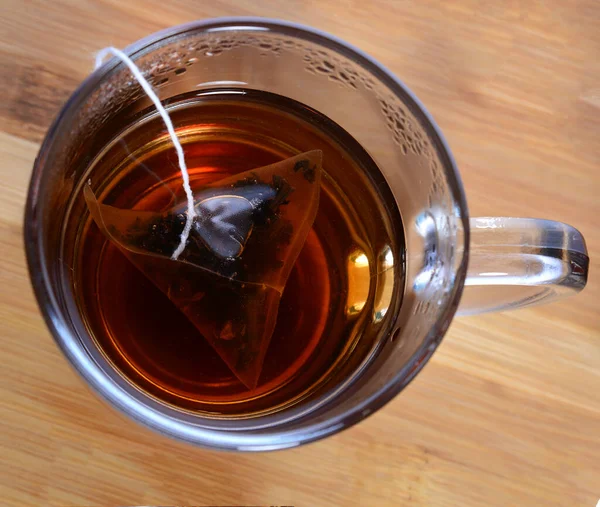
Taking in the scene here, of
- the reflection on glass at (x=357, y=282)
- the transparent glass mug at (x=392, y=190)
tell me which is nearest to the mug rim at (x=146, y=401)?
the transparent glass mug at (x=392, y=190)

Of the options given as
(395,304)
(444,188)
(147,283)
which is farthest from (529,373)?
(147,283)

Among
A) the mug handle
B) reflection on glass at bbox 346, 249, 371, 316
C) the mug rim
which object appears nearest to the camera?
the mug rim

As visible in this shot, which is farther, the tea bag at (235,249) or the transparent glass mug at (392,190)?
the tea bag at (235,249)

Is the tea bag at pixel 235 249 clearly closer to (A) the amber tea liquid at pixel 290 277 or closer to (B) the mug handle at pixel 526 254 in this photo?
(A) the amber tea liquid at pixel 290 277

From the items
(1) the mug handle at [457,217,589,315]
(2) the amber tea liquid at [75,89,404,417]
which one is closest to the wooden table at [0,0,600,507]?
(2) the amber tea liquid at [75,89,404,417]

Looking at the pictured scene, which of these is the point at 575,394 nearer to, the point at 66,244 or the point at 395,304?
the point at 395,304

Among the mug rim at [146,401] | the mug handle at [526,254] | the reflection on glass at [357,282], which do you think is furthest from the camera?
the reflection on glass at [357,282]

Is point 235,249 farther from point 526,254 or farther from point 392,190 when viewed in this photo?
point 526,254

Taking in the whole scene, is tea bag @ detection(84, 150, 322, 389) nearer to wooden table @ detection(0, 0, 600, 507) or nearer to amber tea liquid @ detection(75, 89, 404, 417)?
amber tea liquid @ detection(75, 89, 404, 417)
